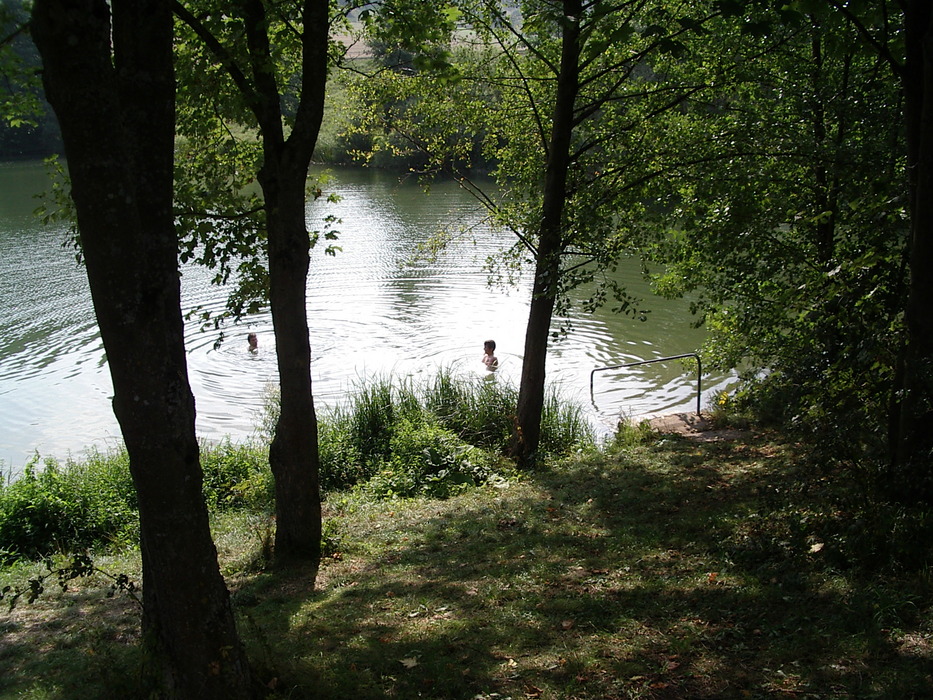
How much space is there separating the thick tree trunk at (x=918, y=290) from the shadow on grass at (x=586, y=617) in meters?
0.91

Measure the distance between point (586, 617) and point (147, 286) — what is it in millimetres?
3256

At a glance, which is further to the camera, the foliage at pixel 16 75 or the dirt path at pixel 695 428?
the dirt path at pixel 695 428

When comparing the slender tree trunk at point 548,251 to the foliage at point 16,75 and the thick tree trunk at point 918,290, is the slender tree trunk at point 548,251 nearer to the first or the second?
the thick tree trunk at point 918,290

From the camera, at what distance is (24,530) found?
8.81m

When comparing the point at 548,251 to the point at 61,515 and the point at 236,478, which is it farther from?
the point at 61,515

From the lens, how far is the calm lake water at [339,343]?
48.4ft

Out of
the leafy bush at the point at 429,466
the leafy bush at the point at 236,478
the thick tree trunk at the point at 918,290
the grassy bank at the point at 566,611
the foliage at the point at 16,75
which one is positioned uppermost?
the foliage at the point at 16,75

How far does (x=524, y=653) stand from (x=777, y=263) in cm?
638

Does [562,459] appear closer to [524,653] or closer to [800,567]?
[800,567]

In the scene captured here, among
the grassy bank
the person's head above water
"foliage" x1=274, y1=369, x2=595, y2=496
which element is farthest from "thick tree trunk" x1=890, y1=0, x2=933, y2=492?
the person's head above water

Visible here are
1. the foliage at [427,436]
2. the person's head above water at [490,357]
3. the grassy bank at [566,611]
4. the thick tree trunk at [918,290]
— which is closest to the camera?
the grassy bank at [566,611]

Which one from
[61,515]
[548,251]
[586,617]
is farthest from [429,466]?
[586,617]

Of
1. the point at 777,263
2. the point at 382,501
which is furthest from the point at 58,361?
the point at 777,263

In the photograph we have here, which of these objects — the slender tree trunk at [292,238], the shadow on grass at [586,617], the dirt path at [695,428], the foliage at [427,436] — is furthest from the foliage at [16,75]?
the dirt path at [695,428]
